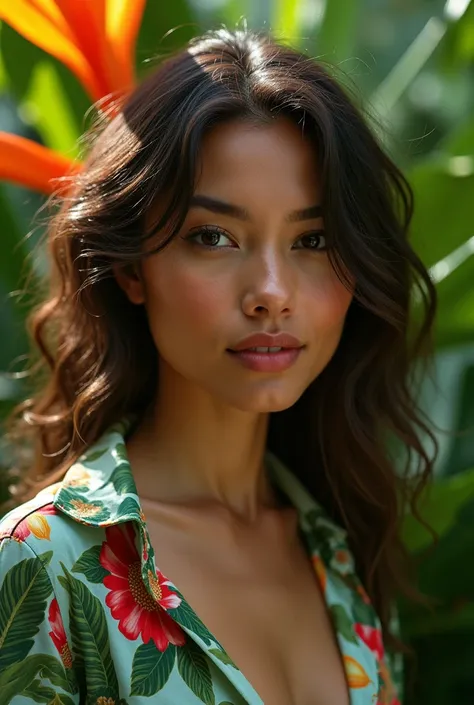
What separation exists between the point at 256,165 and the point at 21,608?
0.52 meters

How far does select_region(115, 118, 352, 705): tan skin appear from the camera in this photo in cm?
112

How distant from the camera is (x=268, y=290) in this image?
1.10 meters

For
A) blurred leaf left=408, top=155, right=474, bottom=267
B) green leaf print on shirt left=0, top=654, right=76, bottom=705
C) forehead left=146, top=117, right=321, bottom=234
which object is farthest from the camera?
blurred leaf left=408, top=155, right=474, bottom=267

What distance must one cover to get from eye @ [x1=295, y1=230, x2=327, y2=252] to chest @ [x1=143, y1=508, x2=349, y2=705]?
0.36 m

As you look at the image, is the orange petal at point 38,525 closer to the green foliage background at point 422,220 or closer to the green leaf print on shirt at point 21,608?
the green leaf print on shirt at point 21,608

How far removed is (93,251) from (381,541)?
604 millimetres

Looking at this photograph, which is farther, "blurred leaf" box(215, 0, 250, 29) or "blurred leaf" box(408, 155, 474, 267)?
"blurred leaf" box(215, 0, 250, 29)

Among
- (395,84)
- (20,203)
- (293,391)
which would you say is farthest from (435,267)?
(20,203)

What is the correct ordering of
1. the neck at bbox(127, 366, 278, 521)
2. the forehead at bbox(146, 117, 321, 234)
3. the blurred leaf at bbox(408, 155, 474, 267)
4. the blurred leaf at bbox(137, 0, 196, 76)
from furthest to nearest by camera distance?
the blurred leaf at bbox(137, 0, 196, 76) < the blurred leaf at bbox(408, 155, 474, 267) < the neck at bbox(127, 366, 278, 521) < the forehead at bbox(146, 117, 321, 234)

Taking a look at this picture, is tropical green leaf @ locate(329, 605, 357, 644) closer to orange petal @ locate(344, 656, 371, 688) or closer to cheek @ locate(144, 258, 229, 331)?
orange petal @ locate(344, 656, 371, 688)

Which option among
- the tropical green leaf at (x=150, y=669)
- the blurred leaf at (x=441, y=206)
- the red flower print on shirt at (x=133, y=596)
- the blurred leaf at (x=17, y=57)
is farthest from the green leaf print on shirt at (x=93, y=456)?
the blurred leaf at (x=17, y=57)


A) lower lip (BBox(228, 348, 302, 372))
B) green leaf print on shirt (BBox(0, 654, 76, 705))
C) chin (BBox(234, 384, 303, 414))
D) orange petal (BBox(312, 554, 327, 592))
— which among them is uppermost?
lower lip (BBox(228, 348, 302, 372))

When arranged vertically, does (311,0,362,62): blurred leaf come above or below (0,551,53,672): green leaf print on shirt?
above

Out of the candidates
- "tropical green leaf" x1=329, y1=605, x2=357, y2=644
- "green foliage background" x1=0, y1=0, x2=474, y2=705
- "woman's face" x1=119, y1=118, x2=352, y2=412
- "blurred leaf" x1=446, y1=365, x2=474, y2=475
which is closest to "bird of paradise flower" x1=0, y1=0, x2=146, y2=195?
"green foliage background" x1=0, y1=0, x2=474, y2=705
